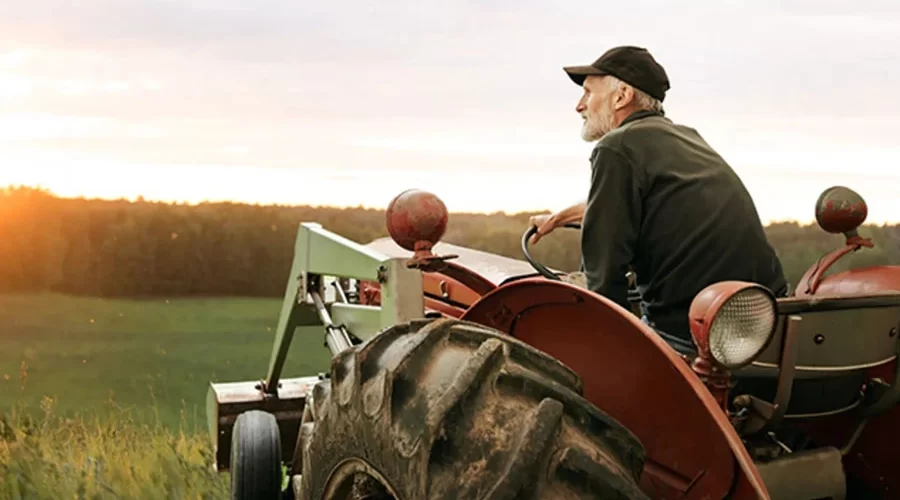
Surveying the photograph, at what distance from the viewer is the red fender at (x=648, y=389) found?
4.11ft

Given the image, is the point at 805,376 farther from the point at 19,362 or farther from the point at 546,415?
Answer: the point at 19,362

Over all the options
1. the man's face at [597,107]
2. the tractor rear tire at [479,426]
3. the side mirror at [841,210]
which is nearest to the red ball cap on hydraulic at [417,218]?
the tractor rear tire at [479,426]

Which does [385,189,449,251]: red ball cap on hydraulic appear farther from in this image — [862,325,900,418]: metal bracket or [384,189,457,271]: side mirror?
[862,325,900,418]: metal bracket

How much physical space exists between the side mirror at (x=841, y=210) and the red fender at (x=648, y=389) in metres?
1.09

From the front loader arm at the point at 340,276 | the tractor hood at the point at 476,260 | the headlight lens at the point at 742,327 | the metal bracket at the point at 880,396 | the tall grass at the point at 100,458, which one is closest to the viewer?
the headlight lens at the point at 742,327

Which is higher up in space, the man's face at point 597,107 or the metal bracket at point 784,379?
the man's face at point 597,107

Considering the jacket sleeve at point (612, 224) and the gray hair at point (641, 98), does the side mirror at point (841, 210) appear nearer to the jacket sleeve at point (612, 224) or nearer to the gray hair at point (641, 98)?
the gray hair at point (641, 98)

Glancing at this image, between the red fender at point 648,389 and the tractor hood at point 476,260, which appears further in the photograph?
the tractor hood at point 476,260

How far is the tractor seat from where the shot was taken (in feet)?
4.83

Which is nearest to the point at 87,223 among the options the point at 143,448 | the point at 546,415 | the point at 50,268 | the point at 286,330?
the point at 50,268

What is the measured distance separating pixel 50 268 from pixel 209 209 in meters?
0.74

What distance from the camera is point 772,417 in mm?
1445

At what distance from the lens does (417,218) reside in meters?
1.82

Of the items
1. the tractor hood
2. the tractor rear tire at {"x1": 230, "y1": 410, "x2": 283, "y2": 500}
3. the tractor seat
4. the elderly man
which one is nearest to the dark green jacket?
the elderly man
